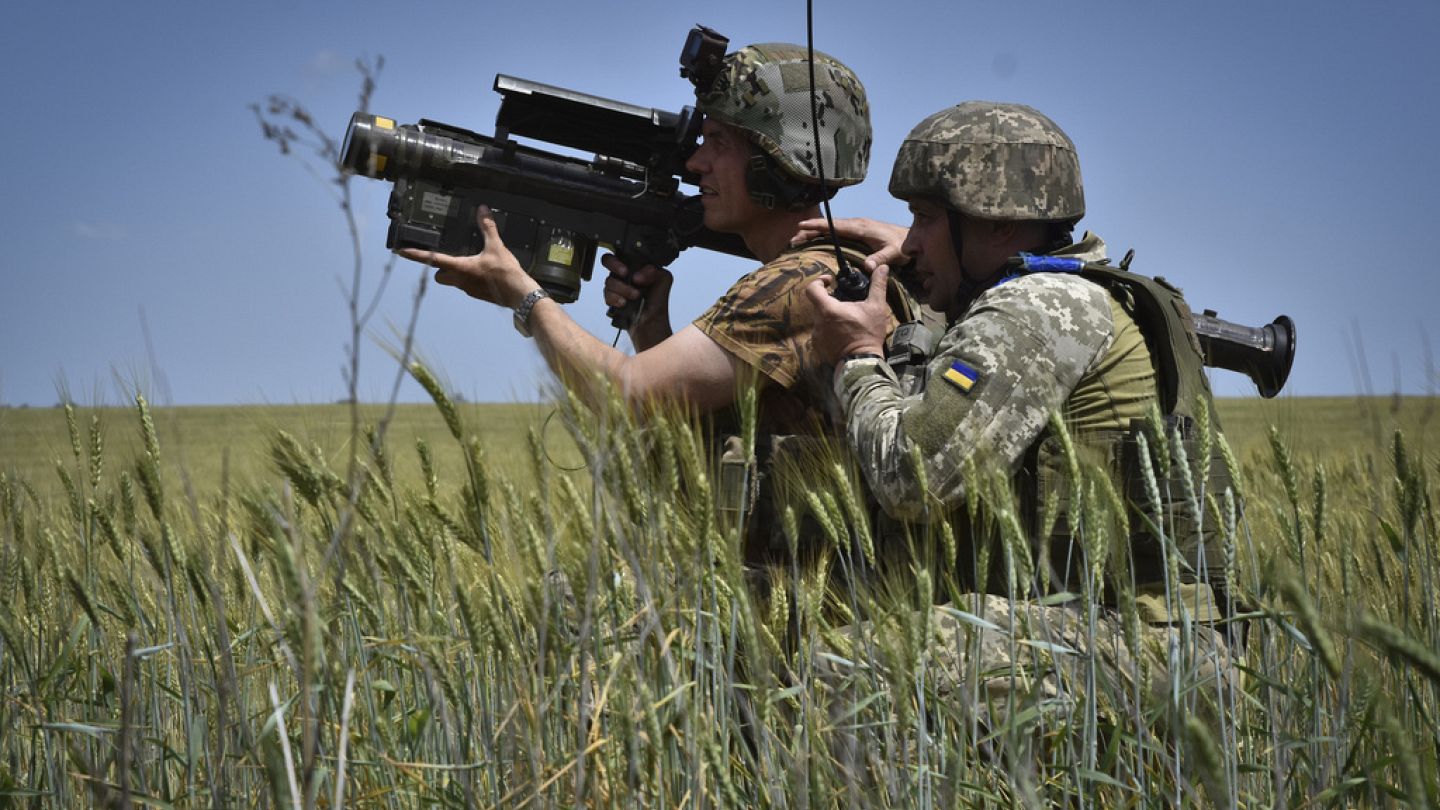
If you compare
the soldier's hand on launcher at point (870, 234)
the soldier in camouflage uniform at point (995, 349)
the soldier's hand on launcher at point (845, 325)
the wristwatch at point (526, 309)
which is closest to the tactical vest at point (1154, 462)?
the soldier in camouflage uniform at point (995, 349)

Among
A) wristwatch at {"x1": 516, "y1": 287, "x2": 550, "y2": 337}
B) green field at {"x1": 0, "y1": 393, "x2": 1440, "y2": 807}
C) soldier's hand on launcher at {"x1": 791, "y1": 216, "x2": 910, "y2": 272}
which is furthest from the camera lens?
wristwatch at {"x1": 516, "y1": 287, "x2": 550, "y2": 337}

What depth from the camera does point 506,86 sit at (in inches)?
149

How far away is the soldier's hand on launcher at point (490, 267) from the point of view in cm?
A: 372

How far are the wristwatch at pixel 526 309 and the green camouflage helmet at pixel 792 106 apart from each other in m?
0.72

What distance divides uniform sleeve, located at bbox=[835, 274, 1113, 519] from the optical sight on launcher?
1.27m

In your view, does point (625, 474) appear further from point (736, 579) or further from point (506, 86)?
point (506, 86)

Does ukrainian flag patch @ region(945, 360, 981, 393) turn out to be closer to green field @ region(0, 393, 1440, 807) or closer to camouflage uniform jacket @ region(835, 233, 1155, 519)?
camouflage uniform jacket @ region(835, 233, 1155, 519)

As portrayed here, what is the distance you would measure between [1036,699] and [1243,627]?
3.65 feet

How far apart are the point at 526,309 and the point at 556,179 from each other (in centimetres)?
43

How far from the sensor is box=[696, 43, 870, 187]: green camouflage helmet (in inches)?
141

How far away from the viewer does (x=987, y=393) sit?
9.11ft

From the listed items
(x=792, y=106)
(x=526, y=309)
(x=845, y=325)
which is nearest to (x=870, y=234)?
(x=792, y=106)

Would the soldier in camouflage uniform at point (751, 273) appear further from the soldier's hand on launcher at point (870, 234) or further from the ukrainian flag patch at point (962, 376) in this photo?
the ukrainian flag patch at point (962, 376)

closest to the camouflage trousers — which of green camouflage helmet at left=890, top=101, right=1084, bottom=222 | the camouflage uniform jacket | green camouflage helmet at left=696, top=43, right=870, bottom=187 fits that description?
the camouflage uniform jacket
